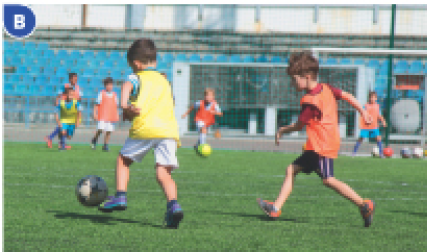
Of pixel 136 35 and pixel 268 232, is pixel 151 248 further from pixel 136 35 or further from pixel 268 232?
pixel 136 35

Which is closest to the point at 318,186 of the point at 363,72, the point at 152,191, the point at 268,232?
the point at 152,191

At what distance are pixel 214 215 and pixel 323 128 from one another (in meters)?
1.26

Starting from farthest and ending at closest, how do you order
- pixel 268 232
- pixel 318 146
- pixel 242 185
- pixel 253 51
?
pixel 253 51
pixel 242 185
pixel 318 146
pixel 268 232

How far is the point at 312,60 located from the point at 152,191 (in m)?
2.78

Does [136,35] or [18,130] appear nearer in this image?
[18,130]

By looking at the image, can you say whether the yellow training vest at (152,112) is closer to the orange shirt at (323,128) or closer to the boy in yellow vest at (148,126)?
the boy in yellow vest at (148,126)

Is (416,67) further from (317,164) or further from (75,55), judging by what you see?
(317,164)

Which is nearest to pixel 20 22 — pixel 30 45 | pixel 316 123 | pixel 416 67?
pixel 30 45

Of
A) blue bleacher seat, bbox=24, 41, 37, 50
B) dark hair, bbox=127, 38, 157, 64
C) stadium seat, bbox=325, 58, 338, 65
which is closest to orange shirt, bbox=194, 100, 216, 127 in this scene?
stadium seat, bbox=325, 58, 338, 65

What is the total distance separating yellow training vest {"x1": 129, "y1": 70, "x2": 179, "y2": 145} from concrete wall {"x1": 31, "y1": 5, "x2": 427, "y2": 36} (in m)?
23.4

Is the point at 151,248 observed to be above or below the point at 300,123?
below

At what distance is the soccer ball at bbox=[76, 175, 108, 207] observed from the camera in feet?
17.9

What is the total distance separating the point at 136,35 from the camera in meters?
28.0

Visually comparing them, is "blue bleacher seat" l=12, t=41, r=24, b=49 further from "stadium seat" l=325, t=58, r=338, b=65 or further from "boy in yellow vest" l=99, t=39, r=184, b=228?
"boy in yellow vest" l=99, t=39, r=184, b=228
